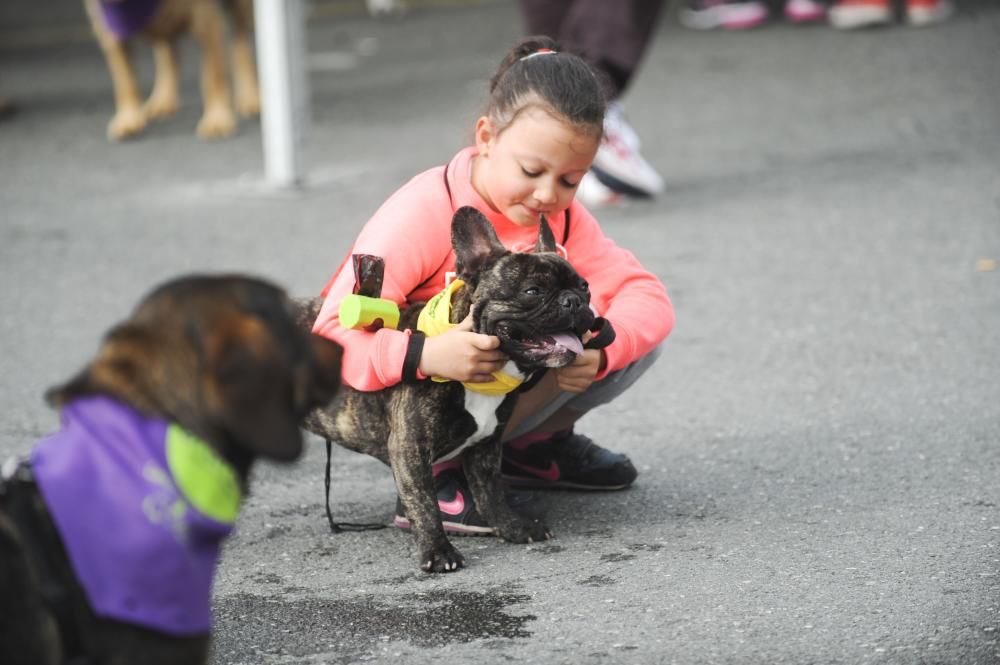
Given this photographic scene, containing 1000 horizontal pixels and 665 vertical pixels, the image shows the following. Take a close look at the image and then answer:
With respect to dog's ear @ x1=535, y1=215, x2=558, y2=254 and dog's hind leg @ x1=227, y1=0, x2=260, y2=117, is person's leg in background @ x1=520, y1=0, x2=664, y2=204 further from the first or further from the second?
dog's ear @ x1=535, y1=215, x2=558, y2=254

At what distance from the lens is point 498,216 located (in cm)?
361

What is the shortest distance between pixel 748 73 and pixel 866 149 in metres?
2.06

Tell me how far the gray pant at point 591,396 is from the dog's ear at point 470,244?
59 cm

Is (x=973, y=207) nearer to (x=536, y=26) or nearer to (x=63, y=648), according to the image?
(x=536, y=26)

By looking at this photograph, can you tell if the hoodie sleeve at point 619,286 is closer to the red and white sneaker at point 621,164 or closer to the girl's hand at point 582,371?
the girl's hand at point 582,371

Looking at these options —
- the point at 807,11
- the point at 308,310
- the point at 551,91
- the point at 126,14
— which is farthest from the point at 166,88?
the point at 551,91

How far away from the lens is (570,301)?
10.2 feet

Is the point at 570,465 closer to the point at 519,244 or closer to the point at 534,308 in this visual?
the point at 519,244

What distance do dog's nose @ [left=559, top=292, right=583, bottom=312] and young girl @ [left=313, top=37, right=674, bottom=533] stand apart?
7.6 inches

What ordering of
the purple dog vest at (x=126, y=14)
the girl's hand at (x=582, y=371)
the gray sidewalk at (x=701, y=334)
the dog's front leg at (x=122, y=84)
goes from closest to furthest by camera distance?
the gray sidewalk at (x=701, y=334), the girl's hand at (x=582, y=371), the purple dog vest at (x=126, y=14), the dog's front leg at (x=122, y=84)

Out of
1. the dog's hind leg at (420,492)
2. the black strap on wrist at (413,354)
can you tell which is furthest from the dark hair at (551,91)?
the dog's hind leg at (420,492)

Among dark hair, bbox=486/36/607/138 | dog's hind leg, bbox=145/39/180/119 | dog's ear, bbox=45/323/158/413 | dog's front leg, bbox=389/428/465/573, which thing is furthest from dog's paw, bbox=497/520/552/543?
dog's hind leg, bbox=145/39/180/119

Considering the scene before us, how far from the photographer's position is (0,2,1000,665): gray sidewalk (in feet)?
10.4

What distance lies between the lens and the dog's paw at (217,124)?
8766mm
